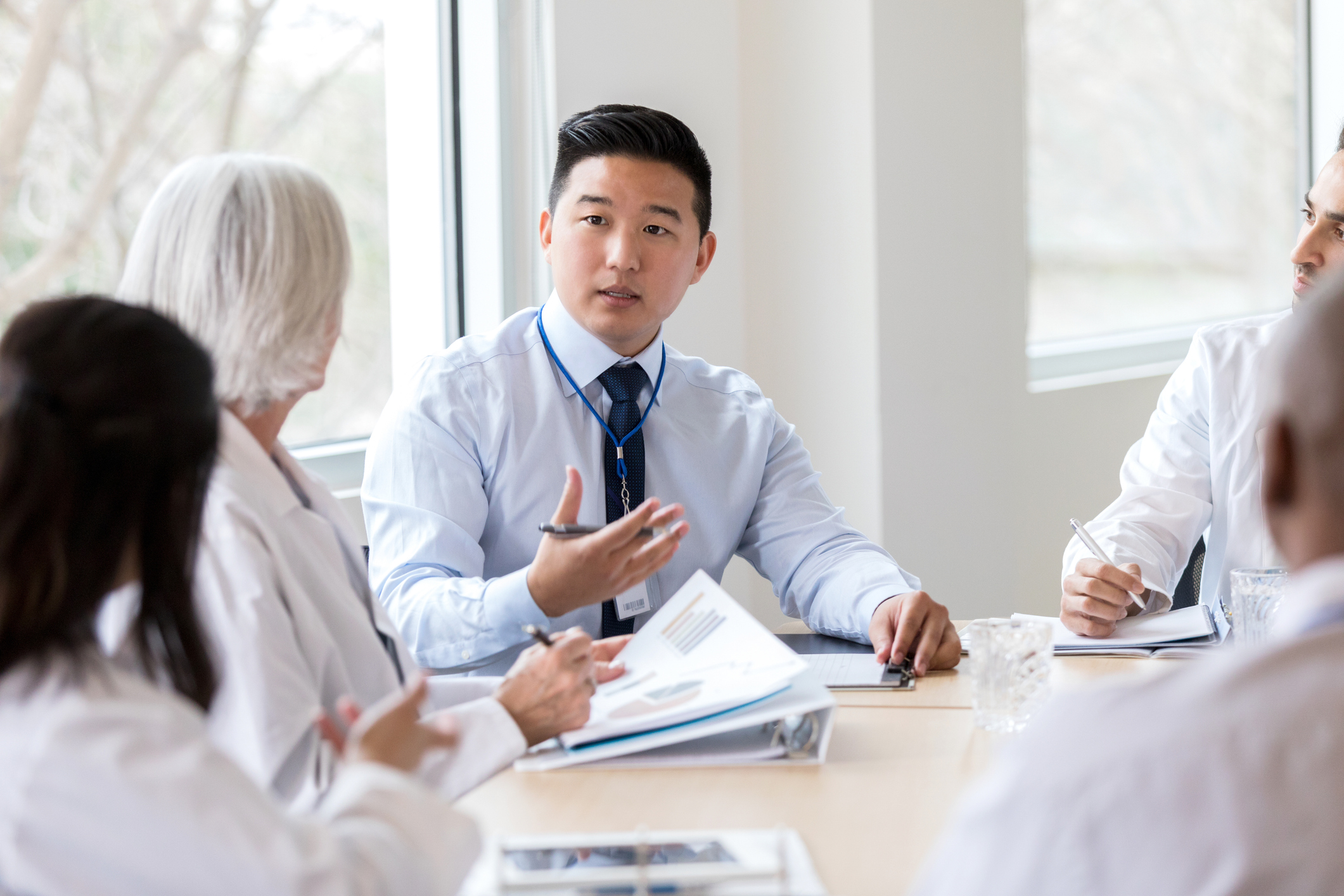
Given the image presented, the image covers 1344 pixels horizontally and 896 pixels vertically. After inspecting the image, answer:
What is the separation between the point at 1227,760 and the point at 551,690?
798 millimetres

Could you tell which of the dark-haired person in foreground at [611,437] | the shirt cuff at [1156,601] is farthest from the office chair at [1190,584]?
the dark-haired person in foreground at [611,437]

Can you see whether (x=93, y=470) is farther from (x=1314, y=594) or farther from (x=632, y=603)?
(x=632, y=603)

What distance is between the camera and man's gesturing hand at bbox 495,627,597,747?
1.34 meters

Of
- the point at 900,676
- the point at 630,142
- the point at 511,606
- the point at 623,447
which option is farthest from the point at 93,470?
the point at 630,142

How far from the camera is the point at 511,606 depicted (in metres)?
1.70

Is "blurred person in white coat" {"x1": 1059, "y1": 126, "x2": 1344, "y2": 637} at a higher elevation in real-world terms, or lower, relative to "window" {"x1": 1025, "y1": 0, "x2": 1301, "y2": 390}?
lower

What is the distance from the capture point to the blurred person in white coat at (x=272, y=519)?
115 cm

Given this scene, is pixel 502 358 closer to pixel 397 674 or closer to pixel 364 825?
pixel 397 674

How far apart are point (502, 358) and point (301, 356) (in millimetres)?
948

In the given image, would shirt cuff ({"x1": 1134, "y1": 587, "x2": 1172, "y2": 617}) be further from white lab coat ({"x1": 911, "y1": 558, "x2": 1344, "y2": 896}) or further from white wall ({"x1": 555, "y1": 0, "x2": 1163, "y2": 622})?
white lab coat ({"x1": 911, "y1": 558, "x2": 1344, "y2": 896})

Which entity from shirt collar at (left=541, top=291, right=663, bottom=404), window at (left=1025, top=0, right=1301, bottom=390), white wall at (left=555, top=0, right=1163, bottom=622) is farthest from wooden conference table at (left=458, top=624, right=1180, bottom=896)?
window at (left=1025, top=0, right=1301, bottom=390)

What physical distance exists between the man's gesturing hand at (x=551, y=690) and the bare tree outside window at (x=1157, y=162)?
3.62 metres

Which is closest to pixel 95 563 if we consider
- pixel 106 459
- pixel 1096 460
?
pixel 106 459

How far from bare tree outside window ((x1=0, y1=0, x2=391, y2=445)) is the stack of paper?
1.65m
